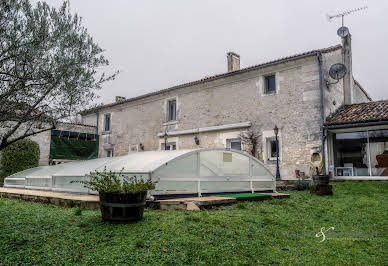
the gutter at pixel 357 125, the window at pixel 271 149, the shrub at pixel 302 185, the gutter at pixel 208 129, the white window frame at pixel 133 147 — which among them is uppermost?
the gutter at pixel 208 129

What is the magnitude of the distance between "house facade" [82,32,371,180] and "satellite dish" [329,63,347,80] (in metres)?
0.26

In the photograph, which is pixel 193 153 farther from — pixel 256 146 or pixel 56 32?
pixel 256 146

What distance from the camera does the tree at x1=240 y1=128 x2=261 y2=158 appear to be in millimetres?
14648

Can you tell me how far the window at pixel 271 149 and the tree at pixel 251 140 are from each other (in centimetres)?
49

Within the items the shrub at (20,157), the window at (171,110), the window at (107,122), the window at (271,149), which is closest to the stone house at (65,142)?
the window at (107,122)

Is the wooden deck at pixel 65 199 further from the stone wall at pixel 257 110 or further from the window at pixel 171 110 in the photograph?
the window at pixel 171 110

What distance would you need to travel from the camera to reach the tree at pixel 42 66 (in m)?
4.94

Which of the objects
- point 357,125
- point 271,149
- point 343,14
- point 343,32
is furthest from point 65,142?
point 343,14

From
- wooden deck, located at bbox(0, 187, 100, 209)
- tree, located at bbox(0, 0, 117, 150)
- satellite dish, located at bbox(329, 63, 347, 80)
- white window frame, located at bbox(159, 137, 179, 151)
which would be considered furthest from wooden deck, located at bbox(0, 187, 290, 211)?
white window frame, located at bbox(159, 137, 179, 151)

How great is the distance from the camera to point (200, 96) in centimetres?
1733

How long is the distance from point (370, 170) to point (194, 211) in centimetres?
907

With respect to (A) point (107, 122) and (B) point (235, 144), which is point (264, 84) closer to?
(B) point (235, 144)

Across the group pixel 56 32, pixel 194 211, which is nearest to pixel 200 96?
pixel 194 211

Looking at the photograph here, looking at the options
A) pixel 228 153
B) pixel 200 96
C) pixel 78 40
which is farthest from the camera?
pixel 200 96
